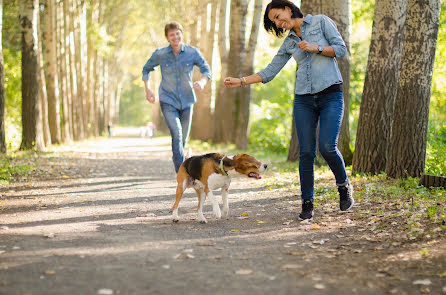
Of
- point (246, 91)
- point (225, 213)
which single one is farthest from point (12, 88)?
point (225, 213)

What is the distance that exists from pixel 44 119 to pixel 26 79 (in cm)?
223

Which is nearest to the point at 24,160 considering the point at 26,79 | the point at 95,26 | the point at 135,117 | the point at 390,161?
the point at 26,79

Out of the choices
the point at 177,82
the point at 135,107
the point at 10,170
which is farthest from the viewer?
the point at 135,107

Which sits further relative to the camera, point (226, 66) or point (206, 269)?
point (226, 66)

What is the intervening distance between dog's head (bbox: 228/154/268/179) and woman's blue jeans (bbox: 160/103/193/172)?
8.99 feet

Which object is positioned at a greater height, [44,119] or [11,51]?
[11,51]

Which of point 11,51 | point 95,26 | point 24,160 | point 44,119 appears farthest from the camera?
point 95,26

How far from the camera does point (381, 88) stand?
10.8 meters

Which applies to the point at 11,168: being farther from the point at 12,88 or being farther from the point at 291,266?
the point at 12,88

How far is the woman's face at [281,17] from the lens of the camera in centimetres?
664

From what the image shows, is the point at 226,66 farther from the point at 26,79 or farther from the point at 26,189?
the point at 26,189

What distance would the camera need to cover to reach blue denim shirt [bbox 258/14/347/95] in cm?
661

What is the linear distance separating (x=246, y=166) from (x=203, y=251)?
4.69 feet

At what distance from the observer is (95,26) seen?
30000mm
